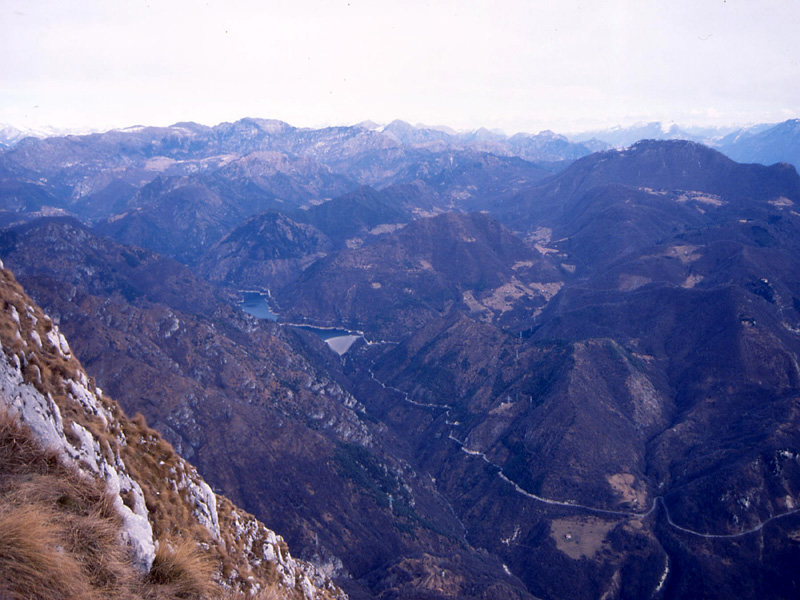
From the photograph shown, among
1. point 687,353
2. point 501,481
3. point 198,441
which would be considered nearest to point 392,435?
point 501,481

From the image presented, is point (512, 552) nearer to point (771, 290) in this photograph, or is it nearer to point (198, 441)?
point (198, 441)

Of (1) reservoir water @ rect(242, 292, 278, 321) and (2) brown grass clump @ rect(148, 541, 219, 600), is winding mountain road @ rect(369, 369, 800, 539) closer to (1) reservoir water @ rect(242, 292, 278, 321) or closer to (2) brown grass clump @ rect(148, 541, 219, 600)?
(2) brown grass clump @ rect(148, 541, 219, 600)

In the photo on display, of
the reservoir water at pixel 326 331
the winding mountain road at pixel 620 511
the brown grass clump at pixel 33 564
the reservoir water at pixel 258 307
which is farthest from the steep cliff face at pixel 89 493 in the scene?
the reservoir water at pixel 258 307

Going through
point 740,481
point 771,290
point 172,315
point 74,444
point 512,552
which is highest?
point 74,444

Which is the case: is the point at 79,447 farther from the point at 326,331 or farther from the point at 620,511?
the point at 326,331

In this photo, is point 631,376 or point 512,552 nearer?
point 512,552

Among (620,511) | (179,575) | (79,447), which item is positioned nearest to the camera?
(179,575)

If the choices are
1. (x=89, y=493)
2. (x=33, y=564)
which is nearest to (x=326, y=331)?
(x=89, y=493)

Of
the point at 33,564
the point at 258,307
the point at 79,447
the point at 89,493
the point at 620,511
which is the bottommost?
the point at 258,307
